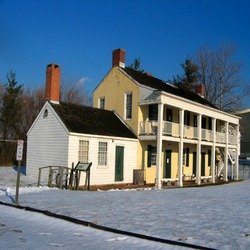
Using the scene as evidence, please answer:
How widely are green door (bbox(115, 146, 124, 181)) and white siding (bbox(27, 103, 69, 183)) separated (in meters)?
3.80

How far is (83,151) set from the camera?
2291 centimetres

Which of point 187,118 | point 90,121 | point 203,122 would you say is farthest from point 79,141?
point 203,122

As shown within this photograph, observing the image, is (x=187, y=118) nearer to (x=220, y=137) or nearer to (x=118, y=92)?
(x=220, y=137)

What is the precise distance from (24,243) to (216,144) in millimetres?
26682

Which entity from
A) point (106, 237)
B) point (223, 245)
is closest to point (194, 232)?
point (223, 245)

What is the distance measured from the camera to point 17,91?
41125mm

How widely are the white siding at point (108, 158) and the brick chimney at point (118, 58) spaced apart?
6403mm

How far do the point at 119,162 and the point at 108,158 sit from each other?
3.82 ft

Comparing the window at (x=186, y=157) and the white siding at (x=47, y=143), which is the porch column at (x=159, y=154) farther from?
the window at (x=186, y=157)

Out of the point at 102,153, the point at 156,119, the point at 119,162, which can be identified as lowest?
the point at 119,162

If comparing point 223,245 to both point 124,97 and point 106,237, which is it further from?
point 124,97

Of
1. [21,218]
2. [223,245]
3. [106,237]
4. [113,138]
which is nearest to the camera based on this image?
[223,245]

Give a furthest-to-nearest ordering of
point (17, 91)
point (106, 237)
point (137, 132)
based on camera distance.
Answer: point (17, 91) → point (137, 132) → point (106, 237)

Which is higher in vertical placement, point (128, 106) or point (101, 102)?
point (101, 102)
